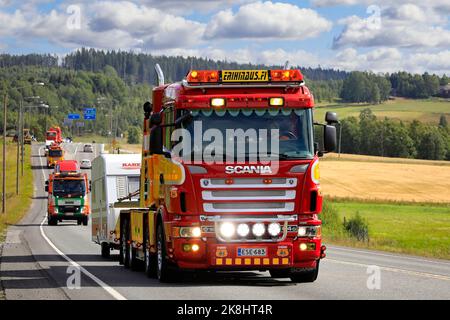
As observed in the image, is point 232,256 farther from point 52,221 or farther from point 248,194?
point 52,221

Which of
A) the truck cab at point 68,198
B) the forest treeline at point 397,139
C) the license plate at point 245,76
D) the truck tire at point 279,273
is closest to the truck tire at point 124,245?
the truck tire at point 279,273

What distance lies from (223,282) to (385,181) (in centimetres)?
9485

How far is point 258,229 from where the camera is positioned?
17328 millimetres

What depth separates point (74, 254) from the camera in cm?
2894

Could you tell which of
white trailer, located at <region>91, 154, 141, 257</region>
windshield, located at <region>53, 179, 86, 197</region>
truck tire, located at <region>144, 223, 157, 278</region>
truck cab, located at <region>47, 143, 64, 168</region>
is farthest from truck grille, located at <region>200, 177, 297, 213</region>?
truck cab, located at <region>47, 143, 64, 168</region>

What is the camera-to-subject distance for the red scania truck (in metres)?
17.2

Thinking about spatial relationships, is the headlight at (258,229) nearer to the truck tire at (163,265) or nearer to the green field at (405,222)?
the truck tire at (163,265)

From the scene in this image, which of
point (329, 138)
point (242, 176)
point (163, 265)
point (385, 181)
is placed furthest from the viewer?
point (385, 181)

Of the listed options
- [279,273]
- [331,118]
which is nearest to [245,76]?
[331,118]

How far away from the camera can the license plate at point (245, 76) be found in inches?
699

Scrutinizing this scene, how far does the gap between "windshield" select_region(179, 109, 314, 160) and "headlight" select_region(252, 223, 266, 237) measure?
1.15 metres

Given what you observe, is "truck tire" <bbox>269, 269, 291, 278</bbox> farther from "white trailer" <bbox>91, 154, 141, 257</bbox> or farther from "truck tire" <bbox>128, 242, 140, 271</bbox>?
"white trailer" <bbox>91, 154, 141, 257</bbox>
